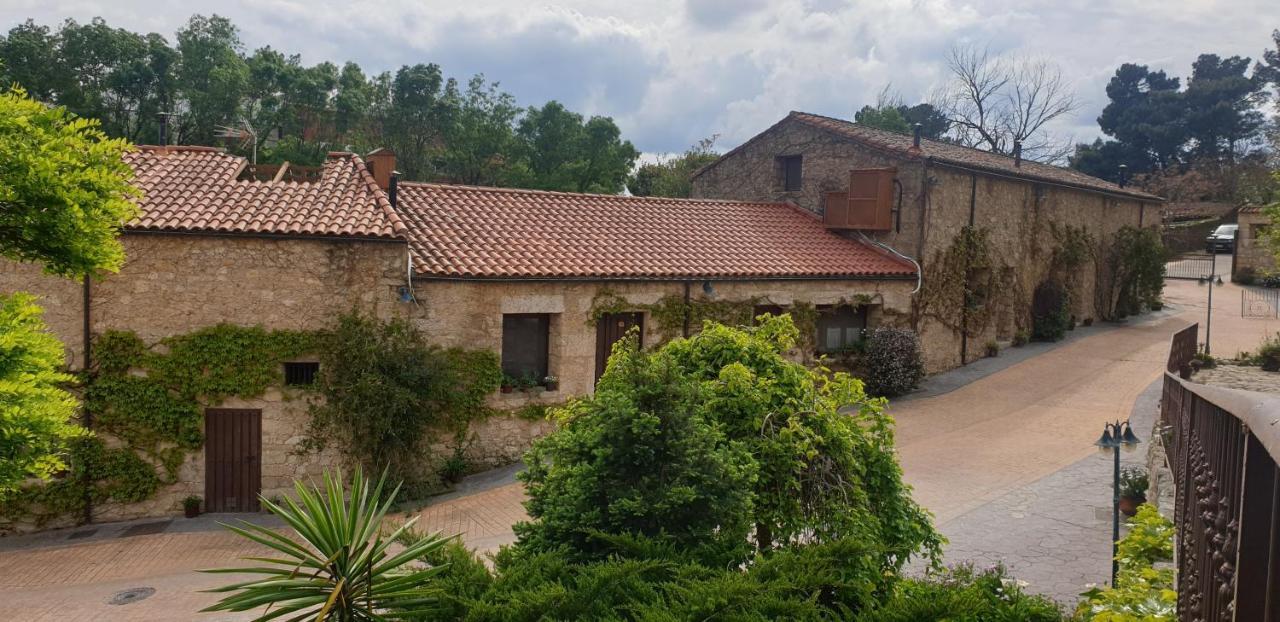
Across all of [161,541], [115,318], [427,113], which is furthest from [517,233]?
[427,113]

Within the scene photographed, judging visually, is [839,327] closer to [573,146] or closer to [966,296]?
[966,296]

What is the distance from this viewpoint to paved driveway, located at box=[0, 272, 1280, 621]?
412 inches

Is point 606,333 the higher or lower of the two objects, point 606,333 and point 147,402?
the higher

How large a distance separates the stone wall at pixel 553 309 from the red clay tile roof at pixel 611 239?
29 centimetres

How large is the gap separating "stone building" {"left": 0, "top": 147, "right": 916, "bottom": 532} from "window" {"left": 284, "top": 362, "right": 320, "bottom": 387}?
61mm

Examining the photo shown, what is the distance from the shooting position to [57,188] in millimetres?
7336

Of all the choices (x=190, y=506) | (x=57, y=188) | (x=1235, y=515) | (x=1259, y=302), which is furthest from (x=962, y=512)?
(x=1259, y=302)

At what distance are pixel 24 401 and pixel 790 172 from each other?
20.1m

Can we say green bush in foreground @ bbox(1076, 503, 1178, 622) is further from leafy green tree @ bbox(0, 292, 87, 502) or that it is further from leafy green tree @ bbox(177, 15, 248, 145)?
leafy green tree @ bbox(177, 15, 248, 145)

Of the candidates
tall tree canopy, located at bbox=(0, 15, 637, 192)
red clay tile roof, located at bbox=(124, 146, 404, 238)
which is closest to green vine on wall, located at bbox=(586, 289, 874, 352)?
red clay tile roof, located at bbox=(124, 146, 404, 238)

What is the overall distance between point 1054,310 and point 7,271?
2550 centimetres

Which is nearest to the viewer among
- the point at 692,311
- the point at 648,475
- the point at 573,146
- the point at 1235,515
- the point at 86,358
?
the point at 1235,515

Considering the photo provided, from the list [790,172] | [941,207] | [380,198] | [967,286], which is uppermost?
[790,172]

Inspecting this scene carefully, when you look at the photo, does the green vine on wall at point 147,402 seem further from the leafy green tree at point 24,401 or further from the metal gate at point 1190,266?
the metal gate at point 1190,266
